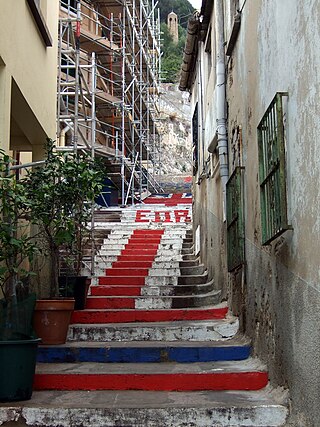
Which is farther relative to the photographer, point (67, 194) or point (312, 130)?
point (67, 194)

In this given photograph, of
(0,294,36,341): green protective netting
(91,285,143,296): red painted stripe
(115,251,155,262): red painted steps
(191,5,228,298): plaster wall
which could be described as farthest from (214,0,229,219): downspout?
(0,294,36,341): green protective netting

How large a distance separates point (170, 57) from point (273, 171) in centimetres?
4283

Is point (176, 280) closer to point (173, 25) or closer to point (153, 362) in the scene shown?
point (153, 362)

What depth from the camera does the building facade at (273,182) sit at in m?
3.75

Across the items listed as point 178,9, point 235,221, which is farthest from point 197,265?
point 178,9

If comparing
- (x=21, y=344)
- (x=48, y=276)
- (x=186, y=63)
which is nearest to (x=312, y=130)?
(x=21, y=344)

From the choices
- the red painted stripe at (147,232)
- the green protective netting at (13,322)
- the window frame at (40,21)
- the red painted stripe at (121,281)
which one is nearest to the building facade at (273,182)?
the red painted stripe at (121,281)

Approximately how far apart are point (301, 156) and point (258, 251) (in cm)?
182

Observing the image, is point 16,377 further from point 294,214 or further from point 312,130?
point 312,130

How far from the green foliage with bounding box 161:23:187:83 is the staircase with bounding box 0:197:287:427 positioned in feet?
111

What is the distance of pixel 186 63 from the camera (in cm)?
1222

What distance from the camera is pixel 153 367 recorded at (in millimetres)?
5742

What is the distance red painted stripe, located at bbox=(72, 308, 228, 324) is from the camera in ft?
24.4

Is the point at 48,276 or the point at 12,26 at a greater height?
the point at 12,26
